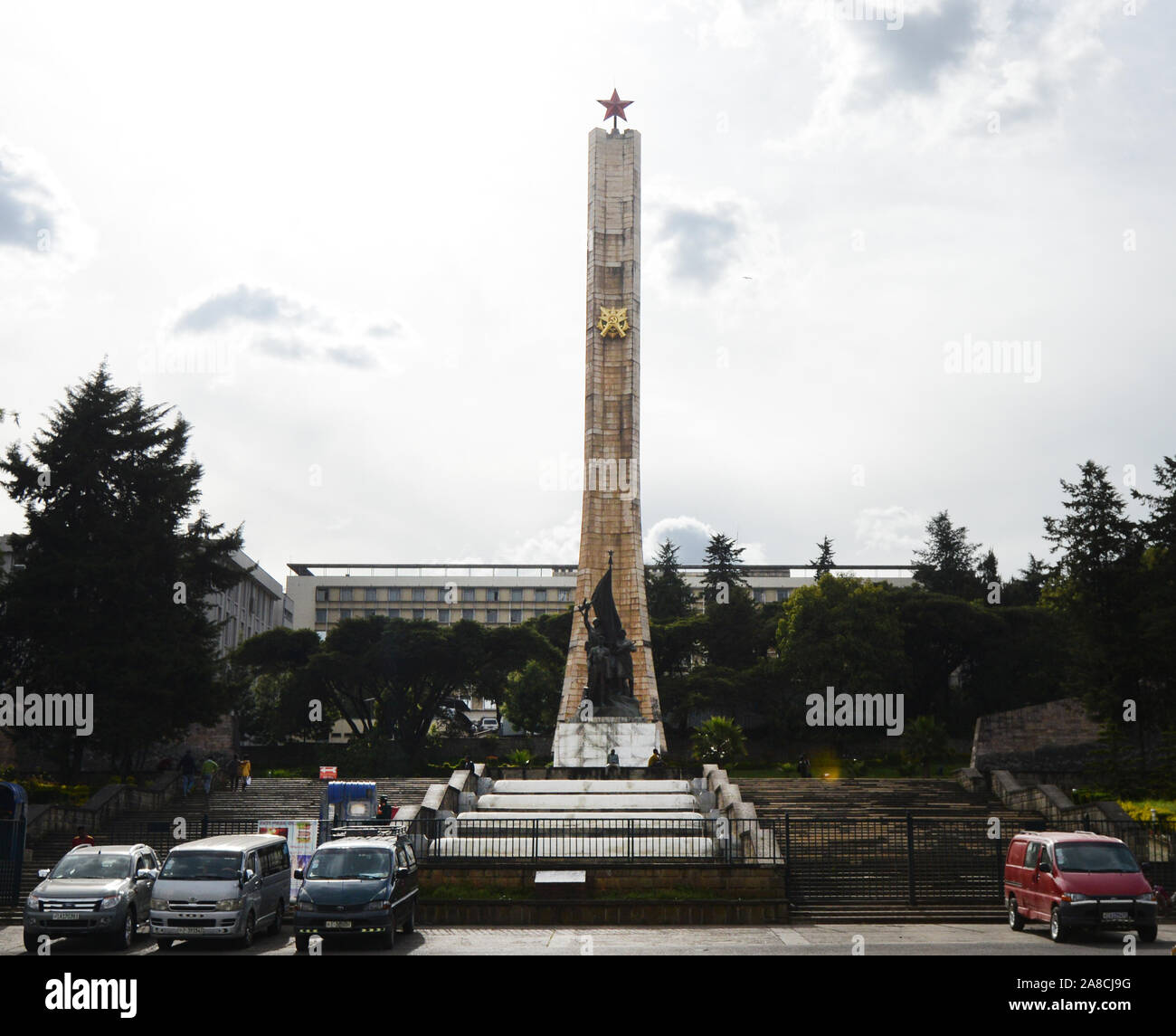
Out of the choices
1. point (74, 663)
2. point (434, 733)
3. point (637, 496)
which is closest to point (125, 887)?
point (74, 663)

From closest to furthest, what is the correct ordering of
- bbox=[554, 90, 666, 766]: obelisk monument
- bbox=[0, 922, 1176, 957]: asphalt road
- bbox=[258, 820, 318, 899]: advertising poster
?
bbox=[0, 922, 1176, 957]: asphalt road < bbox=[258, 820, 318, 899]: advertising poster < bbox=[554, 90, 666, 766]: obelisk monument

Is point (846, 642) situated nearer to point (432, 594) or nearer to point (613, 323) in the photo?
point (613, 323)

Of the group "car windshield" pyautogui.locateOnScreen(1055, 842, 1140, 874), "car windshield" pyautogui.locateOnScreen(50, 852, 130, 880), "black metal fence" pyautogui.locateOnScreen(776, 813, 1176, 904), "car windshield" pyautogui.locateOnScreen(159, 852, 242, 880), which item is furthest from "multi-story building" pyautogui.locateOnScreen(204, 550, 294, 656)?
"car windshield" pyautogui.locateOnScreen(1055, 842, 1140, 874)

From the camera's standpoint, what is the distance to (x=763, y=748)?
5962 cm

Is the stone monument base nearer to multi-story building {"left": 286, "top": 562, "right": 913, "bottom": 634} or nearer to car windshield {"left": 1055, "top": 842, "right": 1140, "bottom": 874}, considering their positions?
car windshield {"left": 1055, "top": 842, "right": 1140, "bottom": 874}

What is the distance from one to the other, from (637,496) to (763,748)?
2085 cm

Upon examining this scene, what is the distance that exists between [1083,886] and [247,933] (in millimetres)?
11644

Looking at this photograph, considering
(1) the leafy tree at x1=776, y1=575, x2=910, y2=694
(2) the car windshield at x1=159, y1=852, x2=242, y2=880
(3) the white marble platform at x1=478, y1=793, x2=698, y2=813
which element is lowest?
(3) the white marble platform at x1=478, y1=793, x2=698, y2=813

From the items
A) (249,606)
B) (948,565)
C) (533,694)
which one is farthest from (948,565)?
(249,606)

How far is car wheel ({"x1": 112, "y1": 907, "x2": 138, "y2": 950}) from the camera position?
16.1 m

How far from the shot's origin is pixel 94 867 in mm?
16953

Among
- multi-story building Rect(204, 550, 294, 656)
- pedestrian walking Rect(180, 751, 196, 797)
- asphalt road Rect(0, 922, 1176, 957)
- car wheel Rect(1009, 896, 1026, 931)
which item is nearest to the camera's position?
asphalt road Rect(0, 922, 1176, 957)

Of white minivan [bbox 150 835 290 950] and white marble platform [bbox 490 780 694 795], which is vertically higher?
white minivan [bbox 150 835 290 950]
